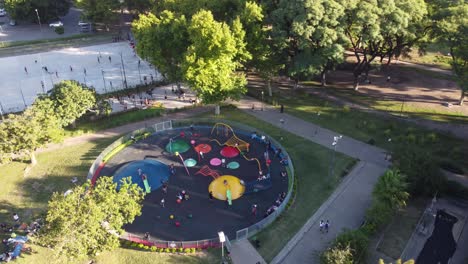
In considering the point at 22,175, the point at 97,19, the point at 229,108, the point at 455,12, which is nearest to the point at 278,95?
the point at 229,108

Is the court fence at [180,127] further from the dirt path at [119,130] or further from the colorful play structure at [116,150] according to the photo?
the dirt path at [119,130]

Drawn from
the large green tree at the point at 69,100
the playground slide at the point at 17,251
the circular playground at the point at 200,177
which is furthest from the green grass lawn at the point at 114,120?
the playground slide at the point at 17,251

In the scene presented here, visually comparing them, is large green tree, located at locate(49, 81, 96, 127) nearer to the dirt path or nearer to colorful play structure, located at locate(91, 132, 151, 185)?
the dirt path

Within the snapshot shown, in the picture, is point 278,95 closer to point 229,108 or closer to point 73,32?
point 229,108

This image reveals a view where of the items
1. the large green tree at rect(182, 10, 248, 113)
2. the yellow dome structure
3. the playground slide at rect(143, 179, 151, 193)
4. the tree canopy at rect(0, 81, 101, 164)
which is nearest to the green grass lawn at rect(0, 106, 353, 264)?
the tree canopy at rect(0, 81, 101, 164)

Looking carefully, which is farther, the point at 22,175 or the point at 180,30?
the point at 180,30
